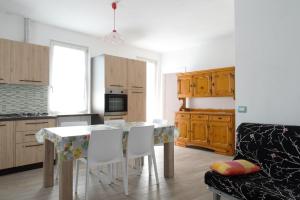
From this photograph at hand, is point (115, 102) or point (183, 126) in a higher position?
point (115, 102)

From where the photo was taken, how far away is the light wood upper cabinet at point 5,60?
142 inches

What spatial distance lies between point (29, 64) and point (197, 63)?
4197 mm

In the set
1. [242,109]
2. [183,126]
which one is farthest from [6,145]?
→ [183,126]

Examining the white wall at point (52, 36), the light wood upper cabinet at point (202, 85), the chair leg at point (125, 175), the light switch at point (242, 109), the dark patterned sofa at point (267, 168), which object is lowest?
the chair leg at point (125, 175)

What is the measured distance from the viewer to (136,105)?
5.48 meters

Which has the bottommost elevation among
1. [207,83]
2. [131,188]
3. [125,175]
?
[131,188]

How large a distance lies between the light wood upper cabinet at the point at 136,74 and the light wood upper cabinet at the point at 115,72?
0.16 meters

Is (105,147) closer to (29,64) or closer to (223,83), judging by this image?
(29,64)

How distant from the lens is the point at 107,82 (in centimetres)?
489

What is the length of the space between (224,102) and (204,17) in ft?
7.59

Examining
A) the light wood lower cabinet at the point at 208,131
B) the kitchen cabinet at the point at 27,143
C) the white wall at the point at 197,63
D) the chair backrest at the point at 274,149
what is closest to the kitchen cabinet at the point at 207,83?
the white wall at the point at 197,63

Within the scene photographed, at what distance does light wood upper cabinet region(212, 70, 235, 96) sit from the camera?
4918mm

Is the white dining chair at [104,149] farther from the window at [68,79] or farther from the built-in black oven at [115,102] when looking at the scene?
the window at [68,79]

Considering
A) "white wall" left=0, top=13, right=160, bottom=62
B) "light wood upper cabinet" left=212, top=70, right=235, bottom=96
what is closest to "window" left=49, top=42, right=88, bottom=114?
"white wall" left=0, top=13, right=160, bottom=62
